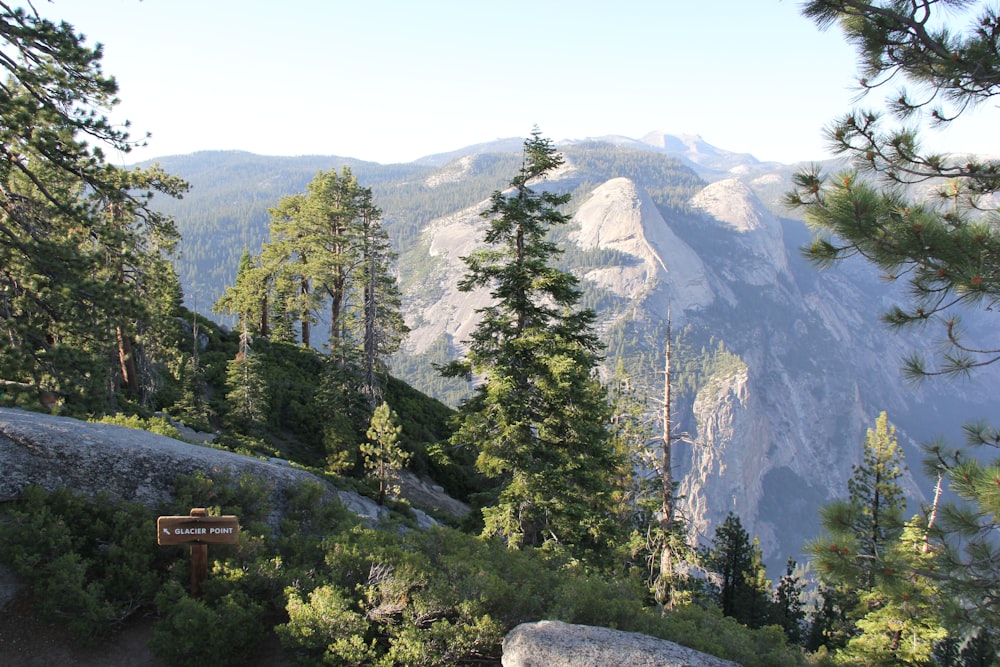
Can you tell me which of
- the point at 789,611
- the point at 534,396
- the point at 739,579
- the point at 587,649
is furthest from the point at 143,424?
the point at 789,611

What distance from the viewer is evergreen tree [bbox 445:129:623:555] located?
13648 mm

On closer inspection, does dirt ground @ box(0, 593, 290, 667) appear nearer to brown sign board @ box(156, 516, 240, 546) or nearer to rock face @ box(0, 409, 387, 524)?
brown sign board @ box(156, 516, 240, 546)

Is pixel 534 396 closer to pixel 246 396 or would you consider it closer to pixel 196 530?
pixel 196 530

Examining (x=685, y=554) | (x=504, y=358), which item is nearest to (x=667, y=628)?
(x=504, y=358)

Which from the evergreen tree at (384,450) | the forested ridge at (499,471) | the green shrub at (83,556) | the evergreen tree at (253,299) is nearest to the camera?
the green shrub at (83,556)

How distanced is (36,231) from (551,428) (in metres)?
10.5

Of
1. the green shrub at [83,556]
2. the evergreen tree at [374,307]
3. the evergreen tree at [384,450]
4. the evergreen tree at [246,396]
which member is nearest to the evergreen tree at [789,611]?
the evergreen tree at [374,307]

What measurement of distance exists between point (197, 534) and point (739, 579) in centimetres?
3792

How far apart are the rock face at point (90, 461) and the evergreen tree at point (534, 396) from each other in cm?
606

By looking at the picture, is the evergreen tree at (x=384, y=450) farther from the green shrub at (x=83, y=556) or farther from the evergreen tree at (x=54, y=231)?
the green shrub at (x=83, y=556)

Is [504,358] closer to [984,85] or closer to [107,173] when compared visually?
[107,173]

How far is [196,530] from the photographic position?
6.34m

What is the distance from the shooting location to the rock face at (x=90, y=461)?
7.14m

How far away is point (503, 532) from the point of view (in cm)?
1369
